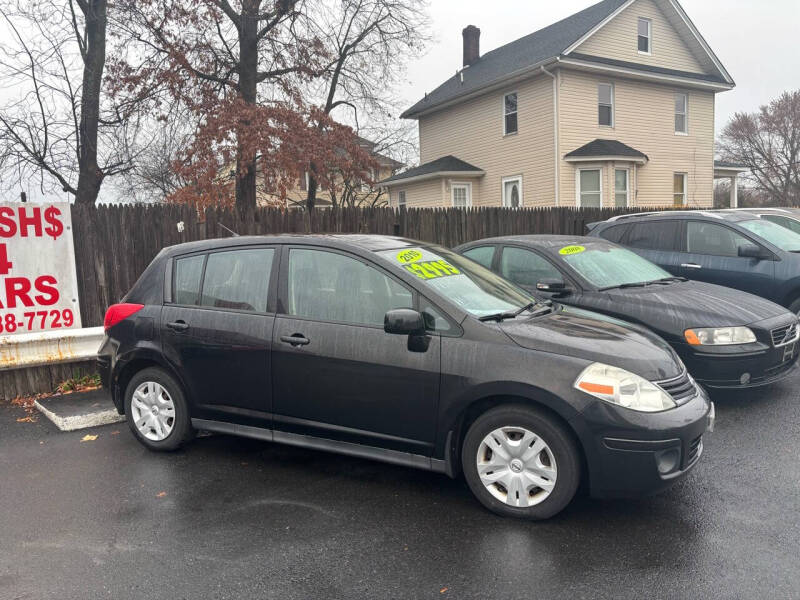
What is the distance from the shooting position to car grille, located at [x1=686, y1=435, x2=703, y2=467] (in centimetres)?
349

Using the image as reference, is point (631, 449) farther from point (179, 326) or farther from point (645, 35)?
point (645, 35)

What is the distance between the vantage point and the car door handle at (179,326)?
463 centimetres

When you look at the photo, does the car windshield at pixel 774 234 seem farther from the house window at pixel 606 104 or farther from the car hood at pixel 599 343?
the house window at pixel 606 104

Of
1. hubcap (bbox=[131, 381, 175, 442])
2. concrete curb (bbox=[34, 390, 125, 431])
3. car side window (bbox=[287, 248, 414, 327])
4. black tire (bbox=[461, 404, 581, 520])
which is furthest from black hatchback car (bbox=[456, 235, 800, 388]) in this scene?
concrete curb (bbox=[34, 390, 125, 431])

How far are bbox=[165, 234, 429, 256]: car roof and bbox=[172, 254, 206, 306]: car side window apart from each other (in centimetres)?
9

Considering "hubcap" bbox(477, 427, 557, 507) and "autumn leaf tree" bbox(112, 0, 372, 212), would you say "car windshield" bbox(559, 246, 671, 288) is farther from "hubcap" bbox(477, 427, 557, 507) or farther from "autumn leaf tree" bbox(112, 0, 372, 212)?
"autumn leaf tree" bbox(112, 0, 372, 212)

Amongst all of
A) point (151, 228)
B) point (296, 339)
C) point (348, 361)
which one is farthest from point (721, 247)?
point (151, 228)

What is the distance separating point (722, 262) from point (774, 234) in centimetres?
100

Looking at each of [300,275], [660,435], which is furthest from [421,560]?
[300,275]

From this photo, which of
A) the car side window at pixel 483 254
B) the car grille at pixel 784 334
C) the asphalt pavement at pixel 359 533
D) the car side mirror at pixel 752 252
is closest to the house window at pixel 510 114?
the car side mirror at pixel 752 252

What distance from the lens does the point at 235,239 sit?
477cm

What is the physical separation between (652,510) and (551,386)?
3.40 ft

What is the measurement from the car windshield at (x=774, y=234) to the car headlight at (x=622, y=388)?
5.51m

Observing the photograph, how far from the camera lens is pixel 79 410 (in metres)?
5.94
